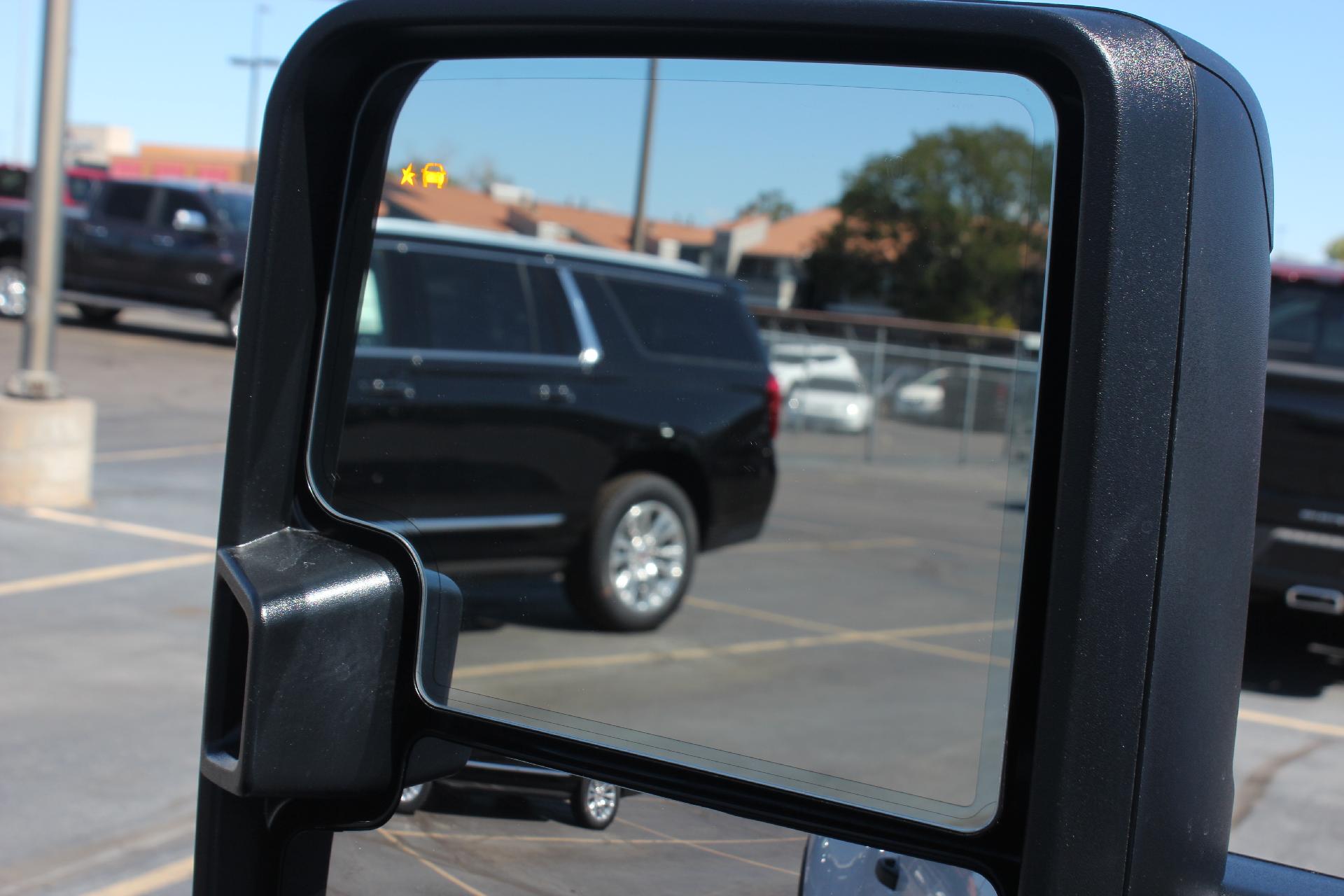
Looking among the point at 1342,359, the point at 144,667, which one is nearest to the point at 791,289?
the point at 144,667

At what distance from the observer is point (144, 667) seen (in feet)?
18.2

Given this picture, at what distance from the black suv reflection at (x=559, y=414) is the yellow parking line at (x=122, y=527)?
2823 mm

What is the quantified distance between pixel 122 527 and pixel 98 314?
14.8 metres

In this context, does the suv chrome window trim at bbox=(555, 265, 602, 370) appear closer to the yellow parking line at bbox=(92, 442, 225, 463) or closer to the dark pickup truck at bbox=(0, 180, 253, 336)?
the yellow parking line at bbox=(92, 442, 225, 463)

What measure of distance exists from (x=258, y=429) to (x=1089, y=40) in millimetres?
845

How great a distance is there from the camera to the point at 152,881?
12.3 feet

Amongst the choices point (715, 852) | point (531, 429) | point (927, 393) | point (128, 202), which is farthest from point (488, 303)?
point (128, 202)

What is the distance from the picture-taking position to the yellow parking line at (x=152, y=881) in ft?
12.0

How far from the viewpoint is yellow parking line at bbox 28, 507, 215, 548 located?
26.5 ft

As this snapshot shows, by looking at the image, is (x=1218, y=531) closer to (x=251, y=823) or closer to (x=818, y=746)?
(x=251, y=823)

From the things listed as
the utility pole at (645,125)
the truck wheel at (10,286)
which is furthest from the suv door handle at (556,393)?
the truck wheel at (10,286)

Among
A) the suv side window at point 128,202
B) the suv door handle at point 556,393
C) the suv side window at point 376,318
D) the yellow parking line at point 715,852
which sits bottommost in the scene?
the yellow parking line at point 715,852

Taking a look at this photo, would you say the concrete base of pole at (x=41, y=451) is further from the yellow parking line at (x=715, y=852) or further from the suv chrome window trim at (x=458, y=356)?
the yellow parking line at (x=715, y=852)

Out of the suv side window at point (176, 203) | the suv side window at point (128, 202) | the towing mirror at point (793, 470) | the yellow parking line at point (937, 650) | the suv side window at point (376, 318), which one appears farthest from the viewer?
the suv side window at point (128, 202)
